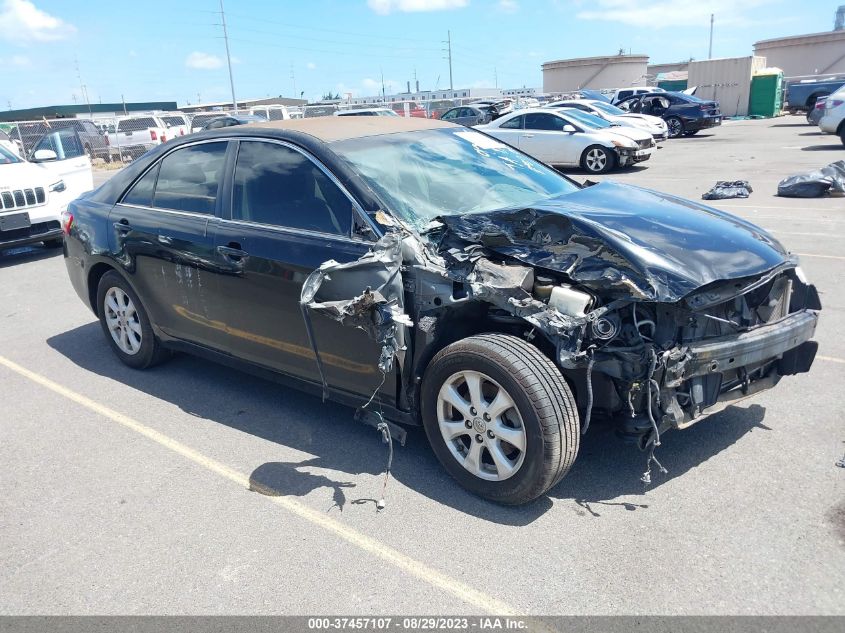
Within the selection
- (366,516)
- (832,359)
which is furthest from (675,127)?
(366,516)

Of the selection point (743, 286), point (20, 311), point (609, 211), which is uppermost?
point (609, 211)

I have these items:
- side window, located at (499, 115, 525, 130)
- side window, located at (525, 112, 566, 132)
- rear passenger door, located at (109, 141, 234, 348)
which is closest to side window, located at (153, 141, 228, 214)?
rear passenger door, located at (109, 141, 234, 348)

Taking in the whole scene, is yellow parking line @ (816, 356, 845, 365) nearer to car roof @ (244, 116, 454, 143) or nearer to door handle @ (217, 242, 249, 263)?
car roof @ (244, 116, 454, 143)

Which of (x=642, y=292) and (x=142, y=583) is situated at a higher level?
(x=642, y=292)

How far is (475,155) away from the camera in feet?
15.0

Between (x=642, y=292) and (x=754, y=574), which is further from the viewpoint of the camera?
(x=642, y=292)

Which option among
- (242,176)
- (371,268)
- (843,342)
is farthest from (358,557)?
(843,342)

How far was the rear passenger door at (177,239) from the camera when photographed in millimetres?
4473

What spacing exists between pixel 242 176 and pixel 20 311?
4.60 m

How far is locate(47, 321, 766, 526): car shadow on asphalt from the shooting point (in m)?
3.45

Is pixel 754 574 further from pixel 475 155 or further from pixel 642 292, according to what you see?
pixel 475 155

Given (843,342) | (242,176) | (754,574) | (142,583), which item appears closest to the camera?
(754,574)

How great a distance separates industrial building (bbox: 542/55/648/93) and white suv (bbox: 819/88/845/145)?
38351 millimetres

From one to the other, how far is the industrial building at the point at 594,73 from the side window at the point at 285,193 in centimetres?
5441
